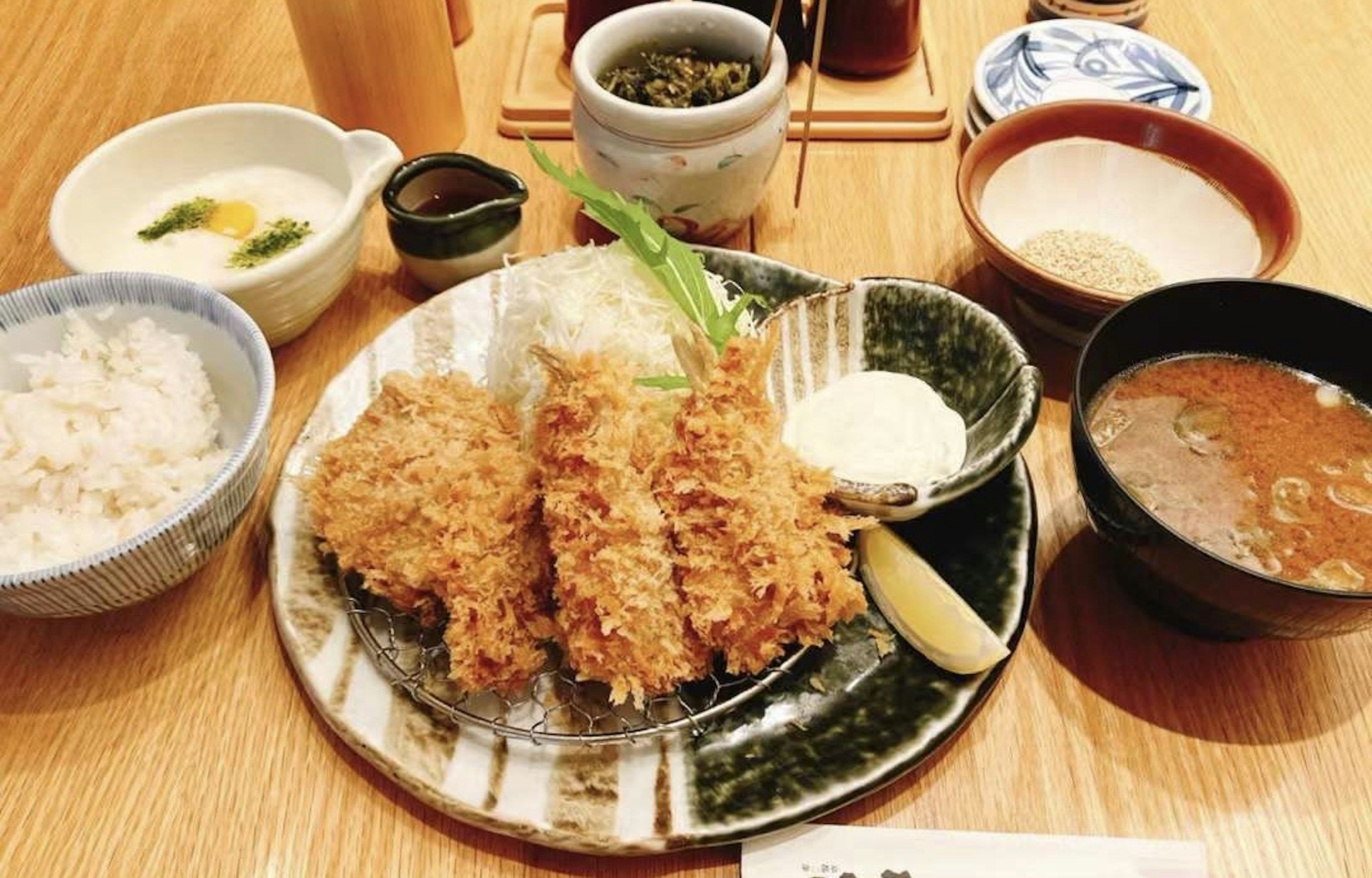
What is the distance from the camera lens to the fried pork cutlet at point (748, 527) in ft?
4.62

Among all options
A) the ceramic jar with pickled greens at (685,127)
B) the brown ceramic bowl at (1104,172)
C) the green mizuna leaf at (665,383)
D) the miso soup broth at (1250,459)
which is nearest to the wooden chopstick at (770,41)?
the ceramic jar with pickled greens at (685,127)

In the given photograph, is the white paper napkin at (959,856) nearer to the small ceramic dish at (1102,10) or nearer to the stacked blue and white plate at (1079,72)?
the stacked blue and white plate at (1079,72)

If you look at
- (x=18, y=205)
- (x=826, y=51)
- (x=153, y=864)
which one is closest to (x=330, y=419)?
(x=153, y=864)

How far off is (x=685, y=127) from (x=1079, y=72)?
1.29 metres

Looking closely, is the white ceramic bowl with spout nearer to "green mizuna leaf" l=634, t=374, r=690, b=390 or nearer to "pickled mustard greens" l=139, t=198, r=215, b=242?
"pickled mustard greens" l=139, t=198, r=215, b=242

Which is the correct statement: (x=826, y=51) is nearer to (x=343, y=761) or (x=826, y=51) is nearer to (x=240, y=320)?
(x=240, y=320)

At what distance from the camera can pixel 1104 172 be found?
208cm

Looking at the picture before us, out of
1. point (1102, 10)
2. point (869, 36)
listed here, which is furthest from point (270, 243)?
point (1102, 10)

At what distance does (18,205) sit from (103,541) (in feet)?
4.43

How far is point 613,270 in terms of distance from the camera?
6.50 feet

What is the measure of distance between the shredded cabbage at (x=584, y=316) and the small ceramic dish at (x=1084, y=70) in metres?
1.03

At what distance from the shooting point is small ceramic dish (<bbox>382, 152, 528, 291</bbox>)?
1968 millimetres

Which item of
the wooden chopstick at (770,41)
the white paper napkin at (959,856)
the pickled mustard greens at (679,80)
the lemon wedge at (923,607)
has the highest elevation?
the wooden chopstick at (770,41)

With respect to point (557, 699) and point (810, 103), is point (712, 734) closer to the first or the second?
point (557, 699)
